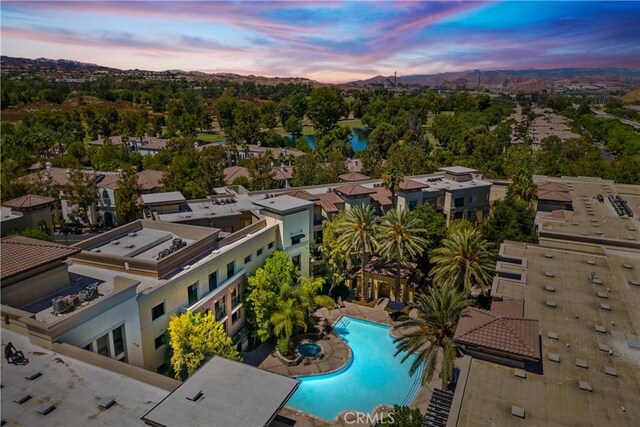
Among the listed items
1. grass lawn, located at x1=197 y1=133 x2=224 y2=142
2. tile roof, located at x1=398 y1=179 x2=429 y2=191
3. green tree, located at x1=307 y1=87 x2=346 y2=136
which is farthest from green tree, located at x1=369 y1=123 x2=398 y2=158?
grass lawn, located at x1=197 y1=133 x2=224 y2=142

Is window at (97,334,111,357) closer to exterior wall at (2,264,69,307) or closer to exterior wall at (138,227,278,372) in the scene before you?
exterior wall at (138,227,278,372)

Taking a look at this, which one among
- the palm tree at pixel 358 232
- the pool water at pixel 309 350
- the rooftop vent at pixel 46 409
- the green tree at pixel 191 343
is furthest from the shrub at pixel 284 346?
the rooftop vent at pixel 46 409

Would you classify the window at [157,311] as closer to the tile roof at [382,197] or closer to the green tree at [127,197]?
the tile roof at [382,197]

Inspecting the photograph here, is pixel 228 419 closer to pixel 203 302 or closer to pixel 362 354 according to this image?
pixel 203 302

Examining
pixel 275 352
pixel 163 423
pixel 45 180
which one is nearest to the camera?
pixel 163 423

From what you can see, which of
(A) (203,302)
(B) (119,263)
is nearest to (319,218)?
(A) (203,302)

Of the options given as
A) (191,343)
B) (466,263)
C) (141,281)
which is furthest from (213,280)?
(466,263)

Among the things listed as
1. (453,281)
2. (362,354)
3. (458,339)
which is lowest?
(362,354)
